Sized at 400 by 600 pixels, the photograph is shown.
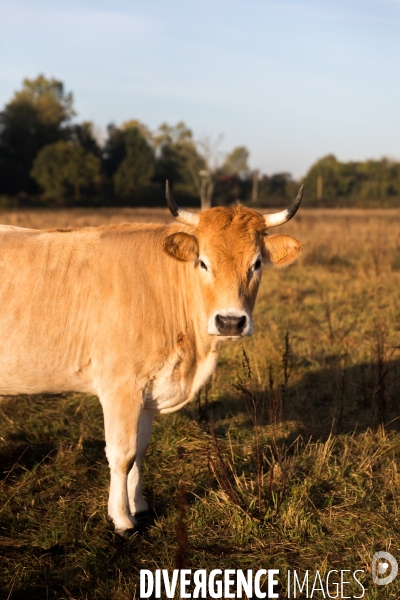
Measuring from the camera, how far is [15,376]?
4391mm

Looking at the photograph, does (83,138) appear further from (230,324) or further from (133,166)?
(230,324)

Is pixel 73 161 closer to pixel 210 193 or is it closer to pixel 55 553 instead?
pixel 210 193

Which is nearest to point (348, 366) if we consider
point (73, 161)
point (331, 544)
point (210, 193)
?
point (331, 544)

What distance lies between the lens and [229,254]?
14.0 ft

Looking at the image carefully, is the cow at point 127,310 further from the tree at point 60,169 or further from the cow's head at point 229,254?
the tree at point 60,169

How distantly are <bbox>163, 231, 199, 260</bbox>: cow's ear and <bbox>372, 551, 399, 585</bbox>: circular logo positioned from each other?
7.22 feet

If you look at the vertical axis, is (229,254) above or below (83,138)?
below

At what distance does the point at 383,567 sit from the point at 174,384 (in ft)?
5.60

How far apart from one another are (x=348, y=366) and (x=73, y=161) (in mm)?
42933

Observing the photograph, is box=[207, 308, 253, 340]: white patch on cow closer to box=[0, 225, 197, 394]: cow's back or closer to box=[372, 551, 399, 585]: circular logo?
box=[0, 225, 197, 394]: cow's back

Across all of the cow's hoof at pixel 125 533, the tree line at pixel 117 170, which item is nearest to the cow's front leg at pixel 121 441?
the cow's hoof at pixel 125 533

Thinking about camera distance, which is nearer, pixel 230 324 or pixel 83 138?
pixel 230 324

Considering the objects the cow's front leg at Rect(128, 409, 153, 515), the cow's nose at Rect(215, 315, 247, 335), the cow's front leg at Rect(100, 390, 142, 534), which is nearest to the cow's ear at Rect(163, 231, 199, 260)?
the cow's nose at Rect(215, 315, 247, 335)

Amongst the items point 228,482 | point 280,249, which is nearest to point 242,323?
point 280,249
